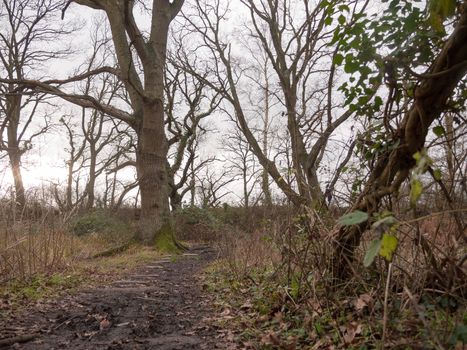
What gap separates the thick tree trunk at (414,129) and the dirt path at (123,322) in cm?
119

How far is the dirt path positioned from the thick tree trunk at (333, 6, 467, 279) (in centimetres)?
119

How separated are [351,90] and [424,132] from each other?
25.4 inches

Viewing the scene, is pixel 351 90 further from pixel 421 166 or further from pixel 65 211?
pixel 65 211

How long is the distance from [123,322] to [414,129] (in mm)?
2761

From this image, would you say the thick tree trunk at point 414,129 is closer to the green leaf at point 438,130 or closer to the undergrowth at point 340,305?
the green leaf at point 438,130

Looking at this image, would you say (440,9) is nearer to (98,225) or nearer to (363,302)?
(363,302)

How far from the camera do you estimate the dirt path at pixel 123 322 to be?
9.78 feet

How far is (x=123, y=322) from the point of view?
3512 mm

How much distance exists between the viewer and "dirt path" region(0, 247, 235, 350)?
298 cm

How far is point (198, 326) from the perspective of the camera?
3.54 metres

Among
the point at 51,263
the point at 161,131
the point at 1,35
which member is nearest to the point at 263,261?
the point at 51,263

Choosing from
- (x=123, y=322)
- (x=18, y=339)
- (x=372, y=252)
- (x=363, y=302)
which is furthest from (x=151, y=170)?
(x=372, y=252)

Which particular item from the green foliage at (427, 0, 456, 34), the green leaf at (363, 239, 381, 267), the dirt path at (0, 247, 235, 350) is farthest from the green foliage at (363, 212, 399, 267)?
the dirt path at (0, 247, 235, 350)

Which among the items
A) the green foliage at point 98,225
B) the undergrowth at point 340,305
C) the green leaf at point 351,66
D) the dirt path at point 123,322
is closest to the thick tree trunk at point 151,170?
the green foliage at point 98,225
